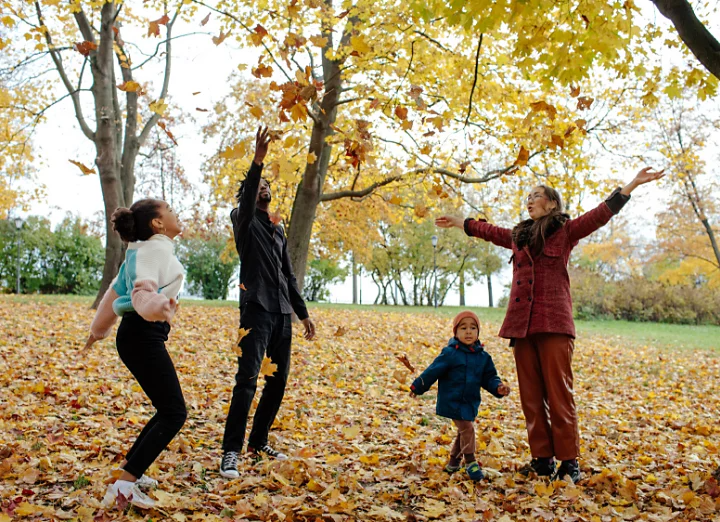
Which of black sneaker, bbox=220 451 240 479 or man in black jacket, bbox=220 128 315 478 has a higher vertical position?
man in black jacket, bbox=220 128 315 478

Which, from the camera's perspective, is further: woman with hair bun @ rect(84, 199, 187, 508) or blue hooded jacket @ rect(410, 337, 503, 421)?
blue hooded jacket @ rect(410, 337, 503, 421)

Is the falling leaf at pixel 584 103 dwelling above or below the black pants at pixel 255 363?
above

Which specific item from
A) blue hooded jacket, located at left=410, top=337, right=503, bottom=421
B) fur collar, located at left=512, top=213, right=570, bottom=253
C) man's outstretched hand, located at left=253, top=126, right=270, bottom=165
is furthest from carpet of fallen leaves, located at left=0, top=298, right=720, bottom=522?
man's outstretched hand, located at left=253, top=126, right=270, bottom=165

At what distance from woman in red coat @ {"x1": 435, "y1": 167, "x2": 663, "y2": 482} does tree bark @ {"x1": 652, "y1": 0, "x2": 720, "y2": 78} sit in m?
1.29

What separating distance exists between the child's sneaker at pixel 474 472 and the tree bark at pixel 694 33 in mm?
3256

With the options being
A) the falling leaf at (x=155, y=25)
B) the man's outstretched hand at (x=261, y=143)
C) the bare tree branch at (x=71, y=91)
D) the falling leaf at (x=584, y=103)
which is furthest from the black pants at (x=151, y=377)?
the bare tree branch at (x=71, y=91)

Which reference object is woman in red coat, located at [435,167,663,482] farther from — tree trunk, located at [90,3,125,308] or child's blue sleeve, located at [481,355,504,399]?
tree trunk, located at [90,3,125,308]

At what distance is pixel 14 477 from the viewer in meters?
3.84

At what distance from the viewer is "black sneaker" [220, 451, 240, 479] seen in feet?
13.0

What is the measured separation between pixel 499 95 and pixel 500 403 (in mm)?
6593

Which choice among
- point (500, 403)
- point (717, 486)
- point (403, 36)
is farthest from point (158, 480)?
point (403, 36)

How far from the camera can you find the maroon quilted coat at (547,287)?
4109 millimetres

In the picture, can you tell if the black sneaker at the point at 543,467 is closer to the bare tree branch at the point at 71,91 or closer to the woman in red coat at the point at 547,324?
the woman in red coat at the point at 547,324

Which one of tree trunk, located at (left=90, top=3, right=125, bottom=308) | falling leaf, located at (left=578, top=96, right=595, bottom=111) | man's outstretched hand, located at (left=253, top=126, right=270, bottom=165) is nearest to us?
man's outstretched hand, located at (left=253, top=126, right=270, bottom=165)
